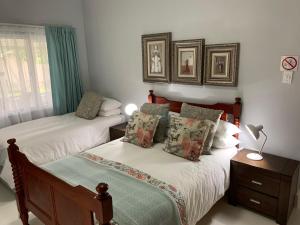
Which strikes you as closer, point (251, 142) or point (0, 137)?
point (251, 142)

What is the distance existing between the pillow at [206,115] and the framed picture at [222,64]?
1.26 feet

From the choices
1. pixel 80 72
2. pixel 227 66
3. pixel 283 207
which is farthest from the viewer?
pixel 80 72

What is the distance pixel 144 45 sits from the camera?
338cm

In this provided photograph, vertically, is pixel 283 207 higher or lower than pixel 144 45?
lower

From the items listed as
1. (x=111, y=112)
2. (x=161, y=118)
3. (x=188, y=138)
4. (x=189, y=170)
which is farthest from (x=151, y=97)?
(x=189, y=170)

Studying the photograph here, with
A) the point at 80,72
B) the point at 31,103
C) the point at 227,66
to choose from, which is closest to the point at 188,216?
the point at 227,66

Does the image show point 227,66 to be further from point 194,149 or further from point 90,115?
point 90,115

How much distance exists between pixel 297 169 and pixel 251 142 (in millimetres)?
540

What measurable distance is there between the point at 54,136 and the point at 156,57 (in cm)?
163

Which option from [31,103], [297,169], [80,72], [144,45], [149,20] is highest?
[149,20]

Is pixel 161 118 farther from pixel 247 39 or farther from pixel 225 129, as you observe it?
pixel 247 39

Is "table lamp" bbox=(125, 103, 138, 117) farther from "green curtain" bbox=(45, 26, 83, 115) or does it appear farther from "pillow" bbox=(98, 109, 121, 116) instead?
"green curtain" bbox=(45, 26, 83, 115)

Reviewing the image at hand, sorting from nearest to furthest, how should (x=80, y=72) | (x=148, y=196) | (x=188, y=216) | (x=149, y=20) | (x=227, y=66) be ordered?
1. (x=148, y=196)
2. (x=188, y=216)
3. (x=227, y=66)
4. (x=149, y=20)
5. (x=80, y=72)

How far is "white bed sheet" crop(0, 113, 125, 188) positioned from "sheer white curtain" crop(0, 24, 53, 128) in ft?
0.79
